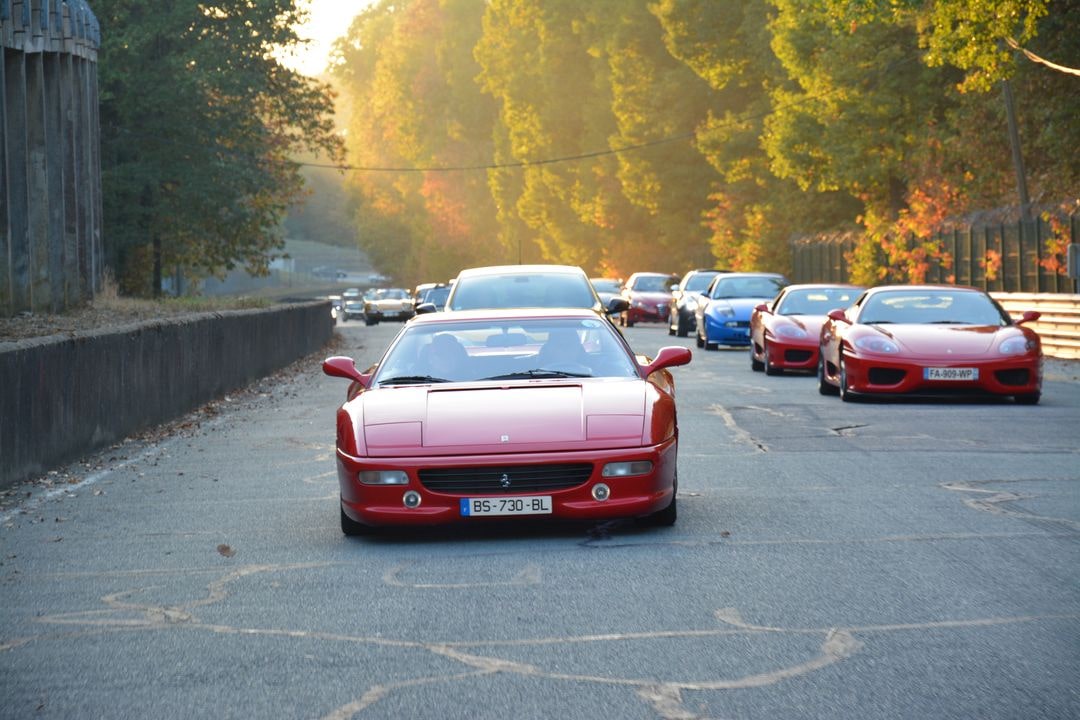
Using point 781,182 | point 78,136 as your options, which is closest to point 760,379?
point 78,136

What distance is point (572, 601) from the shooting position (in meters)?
7.03

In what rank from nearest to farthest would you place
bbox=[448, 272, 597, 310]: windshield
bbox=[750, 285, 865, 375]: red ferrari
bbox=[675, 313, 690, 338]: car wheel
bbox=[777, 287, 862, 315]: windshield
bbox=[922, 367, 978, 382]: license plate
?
1. bbox=[922, 367, 978, 382]: license plate
2. bbox=[448, 272, 597, 310]: windshield
3. bbox=[750, 285, 865, 375]: red ferrari
4. bbox=[777, 287, 862, 315]: windshield
5. bbox=[675, 313, 690, 338]: car wheel

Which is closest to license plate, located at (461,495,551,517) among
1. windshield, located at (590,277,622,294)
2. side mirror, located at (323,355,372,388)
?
side mirror, located at (323,355,372,388)

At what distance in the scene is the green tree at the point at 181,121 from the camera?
4131 centimetres

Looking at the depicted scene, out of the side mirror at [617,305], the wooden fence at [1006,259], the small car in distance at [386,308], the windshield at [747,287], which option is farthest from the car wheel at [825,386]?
the small car in distance at [386,308]

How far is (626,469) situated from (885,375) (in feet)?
31.7

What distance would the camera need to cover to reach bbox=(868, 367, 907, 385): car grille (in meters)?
17.6

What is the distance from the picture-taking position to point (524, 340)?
10.4 meters

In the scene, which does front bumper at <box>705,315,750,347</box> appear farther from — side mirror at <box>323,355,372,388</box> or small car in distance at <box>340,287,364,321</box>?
small car in distance at <box>340,287,364,321</box>

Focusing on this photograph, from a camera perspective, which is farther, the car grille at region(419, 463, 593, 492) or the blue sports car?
the blue sports car

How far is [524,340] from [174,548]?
2.55 m

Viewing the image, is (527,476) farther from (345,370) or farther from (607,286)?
(607,286)

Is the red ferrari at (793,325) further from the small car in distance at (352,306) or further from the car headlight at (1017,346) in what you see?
the small car in distance at (352,306)

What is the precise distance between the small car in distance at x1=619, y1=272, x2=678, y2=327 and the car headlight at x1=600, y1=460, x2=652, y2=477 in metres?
39.3
